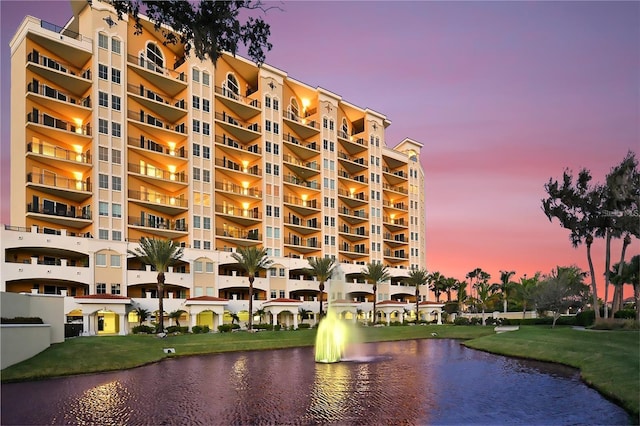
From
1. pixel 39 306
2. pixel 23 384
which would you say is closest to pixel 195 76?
pixel 39 306

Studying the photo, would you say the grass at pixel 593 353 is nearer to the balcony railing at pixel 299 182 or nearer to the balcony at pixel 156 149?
the balcony railing at pixel 299 182

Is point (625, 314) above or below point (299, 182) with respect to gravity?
below

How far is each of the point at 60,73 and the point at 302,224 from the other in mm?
44275

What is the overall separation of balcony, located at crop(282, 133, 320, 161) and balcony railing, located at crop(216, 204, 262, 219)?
1402 cm

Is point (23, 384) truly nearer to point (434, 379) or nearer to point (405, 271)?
point (434, 379)

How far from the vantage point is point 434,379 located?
25.3 m

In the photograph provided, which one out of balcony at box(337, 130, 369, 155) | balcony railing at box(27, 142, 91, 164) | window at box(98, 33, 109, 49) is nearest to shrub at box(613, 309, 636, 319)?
balcony at box(337, 130, 369, 155)


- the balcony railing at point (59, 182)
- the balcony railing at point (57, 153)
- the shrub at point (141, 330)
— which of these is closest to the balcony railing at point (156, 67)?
the balcony railing at point (57, 153)

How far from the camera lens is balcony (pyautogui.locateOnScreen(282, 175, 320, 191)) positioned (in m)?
79.6

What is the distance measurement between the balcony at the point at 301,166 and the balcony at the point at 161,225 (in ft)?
73.1

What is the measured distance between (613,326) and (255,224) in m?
50.4

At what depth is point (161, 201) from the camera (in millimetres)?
64438

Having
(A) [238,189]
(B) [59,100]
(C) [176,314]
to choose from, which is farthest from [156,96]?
(C) [176,314]

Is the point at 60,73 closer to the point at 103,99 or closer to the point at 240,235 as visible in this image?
the point at 103,99
